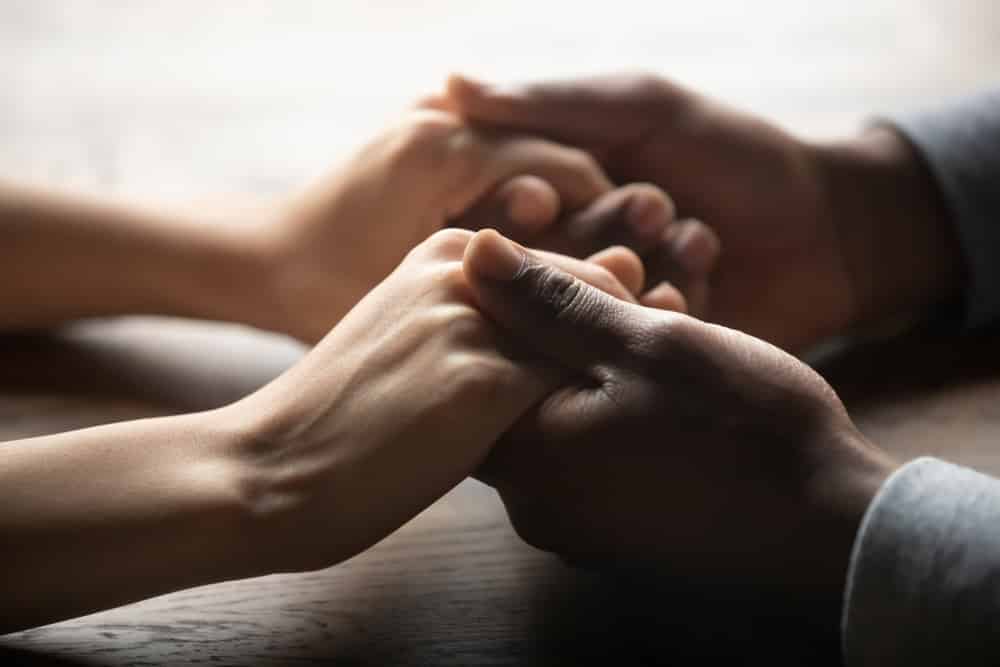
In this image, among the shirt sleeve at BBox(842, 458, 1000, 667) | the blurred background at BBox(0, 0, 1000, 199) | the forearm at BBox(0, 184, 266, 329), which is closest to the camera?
the shirt sleeve at BBox(842, 458, 1000, 667)

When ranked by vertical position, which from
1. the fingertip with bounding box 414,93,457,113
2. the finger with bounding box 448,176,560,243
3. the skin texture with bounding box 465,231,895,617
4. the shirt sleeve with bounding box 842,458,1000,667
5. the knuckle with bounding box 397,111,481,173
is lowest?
the shirt sleeve with bounding box 842,458,1000,667

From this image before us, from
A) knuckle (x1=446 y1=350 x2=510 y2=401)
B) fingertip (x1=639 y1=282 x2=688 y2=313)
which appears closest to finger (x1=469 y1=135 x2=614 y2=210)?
fingertip (x1=639 y1=282 x2=688 y2=313)

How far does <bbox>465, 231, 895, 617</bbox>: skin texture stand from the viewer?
1.80ft

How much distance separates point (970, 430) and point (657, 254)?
0.23 metres

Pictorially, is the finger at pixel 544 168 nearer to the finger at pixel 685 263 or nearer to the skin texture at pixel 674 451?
the finger at pixel 685 263

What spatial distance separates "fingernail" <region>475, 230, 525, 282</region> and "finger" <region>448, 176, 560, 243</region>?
209 millimetres

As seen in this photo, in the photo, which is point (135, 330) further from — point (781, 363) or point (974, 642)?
point (974, 642)

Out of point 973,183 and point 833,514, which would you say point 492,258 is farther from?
point 973,183

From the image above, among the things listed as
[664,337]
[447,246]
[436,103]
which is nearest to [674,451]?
[664,337]

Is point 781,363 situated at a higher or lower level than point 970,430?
higher

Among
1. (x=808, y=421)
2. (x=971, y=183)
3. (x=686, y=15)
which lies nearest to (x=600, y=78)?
(x=971, y=183)

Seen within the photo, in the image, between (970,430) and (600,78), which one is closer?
(970,430)

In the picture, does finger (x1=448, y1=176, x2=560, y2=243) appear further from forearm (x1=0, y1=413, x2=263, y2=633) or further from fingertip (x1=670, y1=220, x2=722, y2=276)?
forearm (x1=0, y1=413, x2=263, y2=633)

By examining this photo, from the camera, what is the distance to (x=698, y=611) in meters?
0.60
